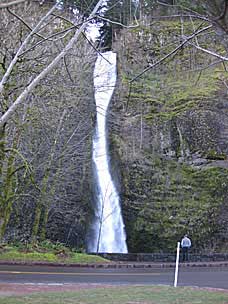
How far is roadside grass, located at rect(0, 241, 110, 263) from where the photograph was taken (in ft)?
70.2

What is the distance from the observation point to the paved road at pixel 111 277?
1505cm

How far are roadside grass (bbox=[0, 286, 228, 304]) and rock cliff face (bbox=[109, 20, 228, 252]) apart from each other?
526 inches

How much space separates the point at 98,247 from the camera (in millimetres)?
26531

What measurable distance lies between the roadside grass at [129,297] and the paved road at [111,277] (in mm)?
2105

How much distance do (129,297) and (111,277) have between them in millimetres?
5214

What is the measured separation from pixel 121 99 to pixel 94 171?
13.9 feet

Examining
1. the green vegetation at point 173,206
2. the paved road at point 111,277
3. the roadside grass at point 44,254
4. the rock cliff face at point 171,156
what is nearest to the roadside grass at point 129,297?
the paved road at point 111,277

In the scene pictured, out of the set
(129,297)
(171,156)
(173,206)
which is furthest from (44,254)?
(129,297)

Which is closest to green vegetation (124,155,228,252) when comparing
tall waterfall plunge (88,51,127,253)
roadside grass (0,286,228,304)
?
tall waterfall plunge (88,51,127,253)

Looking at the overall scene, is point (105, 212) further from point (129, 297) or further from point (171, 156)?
point (129, 297)

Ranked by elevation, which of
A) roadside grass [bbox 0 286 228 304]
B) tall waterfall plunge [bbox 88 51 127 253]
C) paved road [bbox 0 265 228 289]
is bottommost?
roadside grass [bbox 0 286 228 304]

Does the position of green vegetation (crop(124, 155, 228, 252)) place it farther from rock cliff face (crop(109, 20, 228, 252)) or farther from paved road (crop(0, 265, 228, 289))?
paved road (crop(0, 265, 228, 289))

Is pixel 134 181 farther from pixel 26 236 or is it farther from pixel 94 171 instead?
pixel 26 236

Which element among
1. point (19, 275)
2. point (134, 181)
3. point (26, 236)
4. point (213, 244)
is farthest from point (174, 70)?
point (19, 275)
